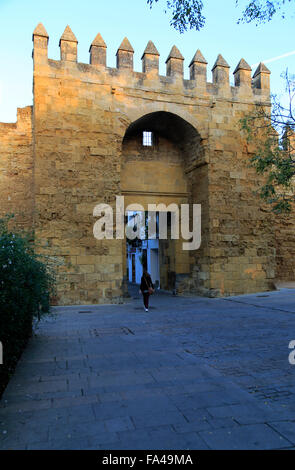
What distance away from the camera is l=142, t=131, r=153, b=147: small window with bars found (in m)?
13.8

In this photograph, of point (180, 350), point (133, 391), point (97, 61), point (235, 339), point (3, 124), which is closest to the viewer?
point (133, 391)

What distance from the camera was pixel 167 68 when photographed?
12.8 meters

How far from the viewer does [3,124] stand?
41.1ft

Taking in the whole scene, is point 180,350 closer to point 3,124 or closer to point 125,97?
point 125,97

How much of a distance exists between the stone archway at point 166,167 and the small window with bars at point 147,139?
8cm

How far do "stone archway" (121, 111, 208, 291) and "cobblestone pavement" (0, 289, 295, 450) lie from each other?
6.73 meters

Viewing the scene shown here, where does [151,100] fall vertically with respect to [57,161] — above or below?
above

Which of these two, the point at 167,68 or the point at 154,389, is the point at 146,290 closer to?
the point at 154,389

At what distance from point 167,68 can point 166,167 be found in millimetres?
3426

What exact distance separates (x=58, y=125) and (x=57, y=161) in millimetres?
1091

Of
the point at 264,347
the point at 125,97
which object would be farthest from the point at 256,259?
the point at 264,347

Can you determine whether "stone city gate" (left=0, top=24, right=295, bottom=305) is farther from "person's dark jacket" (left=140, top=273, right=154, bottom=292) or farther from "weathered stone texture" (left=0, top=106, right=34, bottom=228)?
"person's dark jacket" (left=140, top=273, right=154, bottom=292)

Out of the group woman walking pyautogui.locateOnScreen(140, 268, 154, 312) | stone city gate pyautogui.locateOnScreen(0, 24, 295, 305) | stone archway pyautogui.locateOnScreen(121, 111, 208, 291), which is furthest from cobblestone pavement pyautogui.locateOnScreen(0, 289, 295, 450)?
stone archway pyautogui.locateOnScreen(121, 111, 208, 291)

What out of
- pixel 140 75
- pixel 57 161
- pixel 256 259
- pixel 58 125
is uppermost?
pixel 140 75
